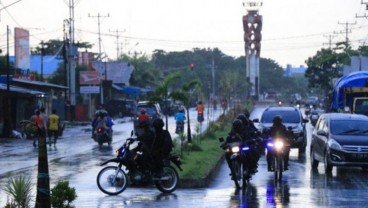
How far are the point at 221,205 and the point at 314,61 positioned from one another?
8488cm

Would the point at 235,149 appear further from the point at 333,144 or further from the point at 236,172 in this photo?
the point at 333,144

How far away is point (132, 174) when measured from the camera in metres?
16.5

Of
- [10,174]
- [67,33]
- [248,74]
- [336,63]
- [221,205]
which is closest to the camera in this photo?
[221,205]

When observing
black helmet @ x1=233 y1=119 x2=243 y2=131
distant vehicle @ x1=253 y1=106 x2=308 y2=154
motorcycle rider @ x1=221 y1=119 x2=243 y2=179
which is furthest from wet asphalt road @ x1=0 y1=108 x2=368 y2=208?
distant vehicle @ x1=253 y1=106 x2=308 y2=154

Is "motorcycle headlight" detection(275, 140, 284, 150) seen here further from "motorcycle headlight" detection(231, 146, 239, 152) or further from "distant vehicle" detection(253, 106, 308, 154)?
"distant vehicle" detection(253, 106, 308, 154)

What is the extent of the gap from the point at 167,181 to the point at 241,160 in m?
1.86

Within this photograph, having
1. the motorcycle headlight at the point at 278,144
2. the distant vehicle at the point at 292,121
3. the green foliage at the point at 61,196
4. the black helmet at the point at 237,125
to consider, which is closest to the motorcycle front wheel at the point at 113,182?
the black helmet at the point at 237,125

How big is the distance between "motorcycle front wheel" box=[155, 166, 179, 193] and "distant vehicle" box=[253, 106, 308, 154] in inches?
490

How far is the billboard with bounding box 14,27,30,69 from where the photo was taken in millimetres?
59037

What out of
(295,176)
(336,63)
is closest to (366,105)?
(295,176)

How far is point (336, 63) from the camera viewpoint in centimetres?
9381

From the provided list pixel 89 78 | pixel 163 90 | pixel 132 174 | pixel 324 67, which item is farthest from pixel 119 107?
pixel 132 174

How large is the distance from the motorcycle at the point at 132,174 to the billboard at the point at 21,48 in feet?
141

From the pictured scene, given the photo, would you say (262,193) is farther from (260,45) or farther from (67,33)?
(260,45)
